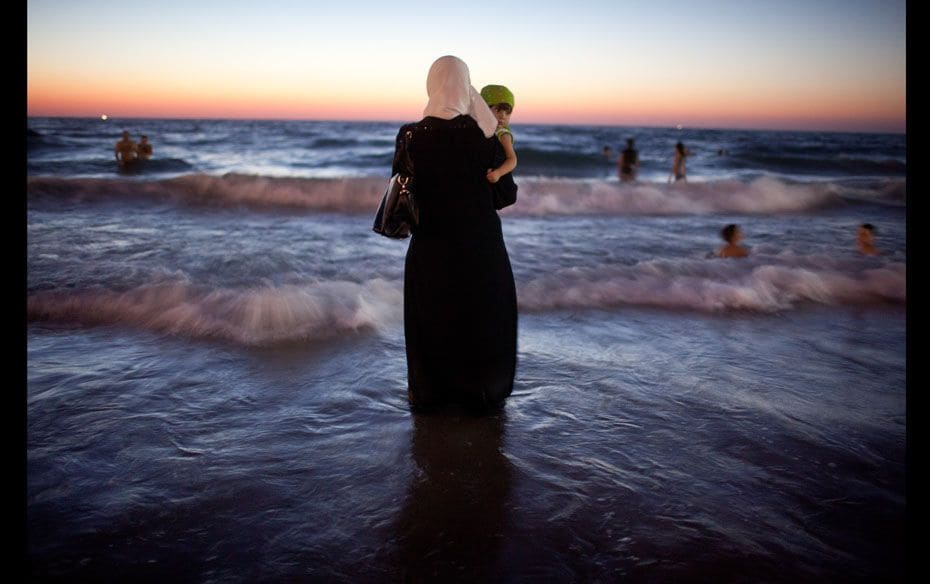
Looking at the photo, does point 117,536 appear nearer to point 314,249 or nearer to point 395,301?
point 395,301

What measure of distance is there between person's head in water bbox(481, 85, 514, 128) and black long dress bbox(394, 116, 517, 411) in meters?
0.27

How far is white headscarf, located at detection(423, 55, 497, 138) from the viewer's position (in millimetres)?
3209

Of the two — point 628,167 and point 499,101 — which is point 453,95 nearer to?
point 499,101

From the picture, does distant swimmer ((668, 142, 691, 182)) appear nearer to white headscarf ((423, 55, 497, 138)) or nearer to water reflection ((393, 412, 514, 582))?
white headscarf ((423, 55, 497, 138))

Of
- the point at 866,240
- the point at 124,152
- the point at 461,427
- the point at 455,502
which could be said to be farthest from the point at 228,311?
the point at 124,152

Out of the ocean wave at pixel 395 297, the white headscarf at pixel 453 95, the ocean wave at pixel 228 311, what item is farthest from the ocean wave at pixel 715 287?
the white headscarf at pixel 453 95

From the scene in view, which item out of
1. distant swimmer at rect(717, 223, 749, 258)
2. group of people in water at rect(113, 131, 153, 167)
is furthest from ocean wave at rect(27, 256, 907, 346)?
group of people in water at rect(113, 131, 153, 167)

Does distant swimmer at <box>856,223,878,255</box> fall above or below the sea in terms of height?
above

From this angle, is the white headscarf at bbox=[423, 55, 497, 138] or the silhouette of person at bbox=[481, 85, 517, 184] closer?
the white headscarf at bbox=[423, 55, 497, 138]

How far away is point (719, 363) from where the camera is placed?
4.93 metres

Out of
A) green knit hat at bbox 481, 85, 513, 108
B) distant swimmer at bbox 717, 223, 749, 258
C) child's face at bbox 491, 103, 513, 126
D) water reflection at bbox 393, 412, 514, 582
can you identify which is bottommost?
water reflection at bbox 393, 412, 514, 582
